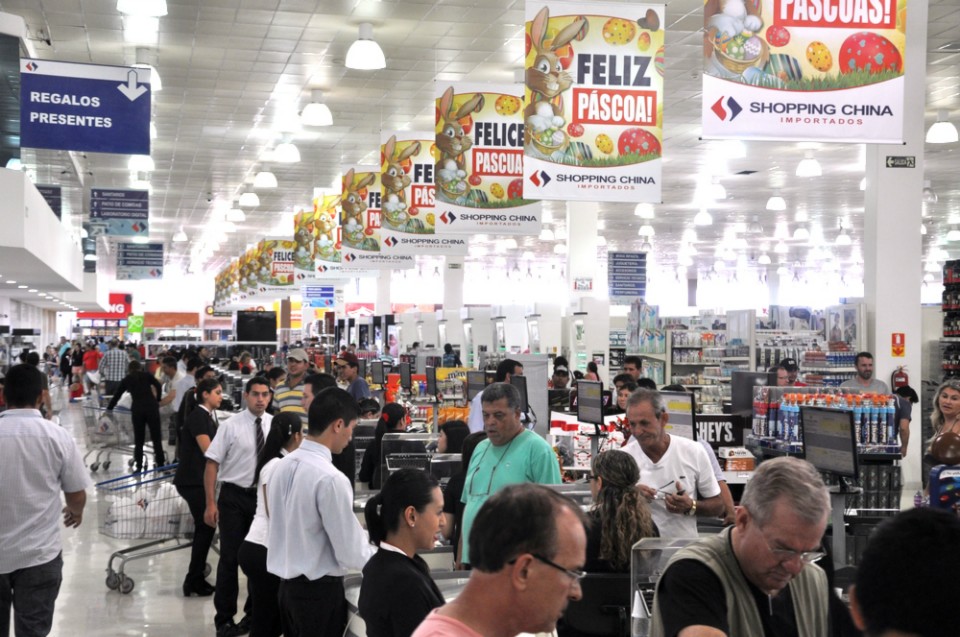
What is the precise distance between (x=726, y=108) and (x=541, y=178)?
2.36 meters

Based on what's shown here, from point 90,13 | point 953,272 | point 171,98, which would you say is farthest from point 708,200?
point 90,13

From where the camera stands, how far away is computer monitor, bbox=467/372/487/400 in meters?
11.7

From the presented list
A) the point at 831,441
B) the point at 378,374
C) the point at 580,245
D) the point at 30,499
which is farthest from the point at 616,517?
the point at 580,245

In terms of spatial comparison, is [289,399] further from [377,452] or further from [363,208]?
[363,208]

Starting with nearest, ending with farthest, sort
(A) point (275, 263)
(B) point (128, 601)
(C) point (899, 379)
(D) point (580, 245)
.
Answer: (B) point (128, 601) → (C) point (899, 379) → (D) point (580, 245) → (A) point (275, 263)

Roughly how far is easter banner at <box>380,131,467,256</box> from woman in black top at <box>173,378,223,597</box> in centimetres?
734

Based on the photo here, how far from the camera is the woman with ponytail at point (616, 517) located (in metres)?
4.10

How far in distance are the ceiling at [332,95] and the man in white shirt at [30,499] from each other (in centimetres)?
801

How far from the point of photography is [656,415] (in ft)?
16.3

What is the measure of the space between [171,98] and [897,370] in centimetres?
1122

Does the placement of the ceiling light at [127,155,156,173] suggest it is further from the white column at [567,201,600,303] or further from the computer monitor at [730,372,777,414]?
the computer monitor at [730,372,777,414]

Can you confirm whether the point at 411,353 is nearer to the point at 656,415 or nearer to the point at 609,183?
the point at 609,183

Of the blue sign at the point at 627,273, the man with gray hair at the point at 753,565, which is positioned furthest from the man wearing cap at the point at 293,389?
the blue sign at the point at 627,273

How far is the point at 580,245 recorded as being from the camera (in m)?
19.9
